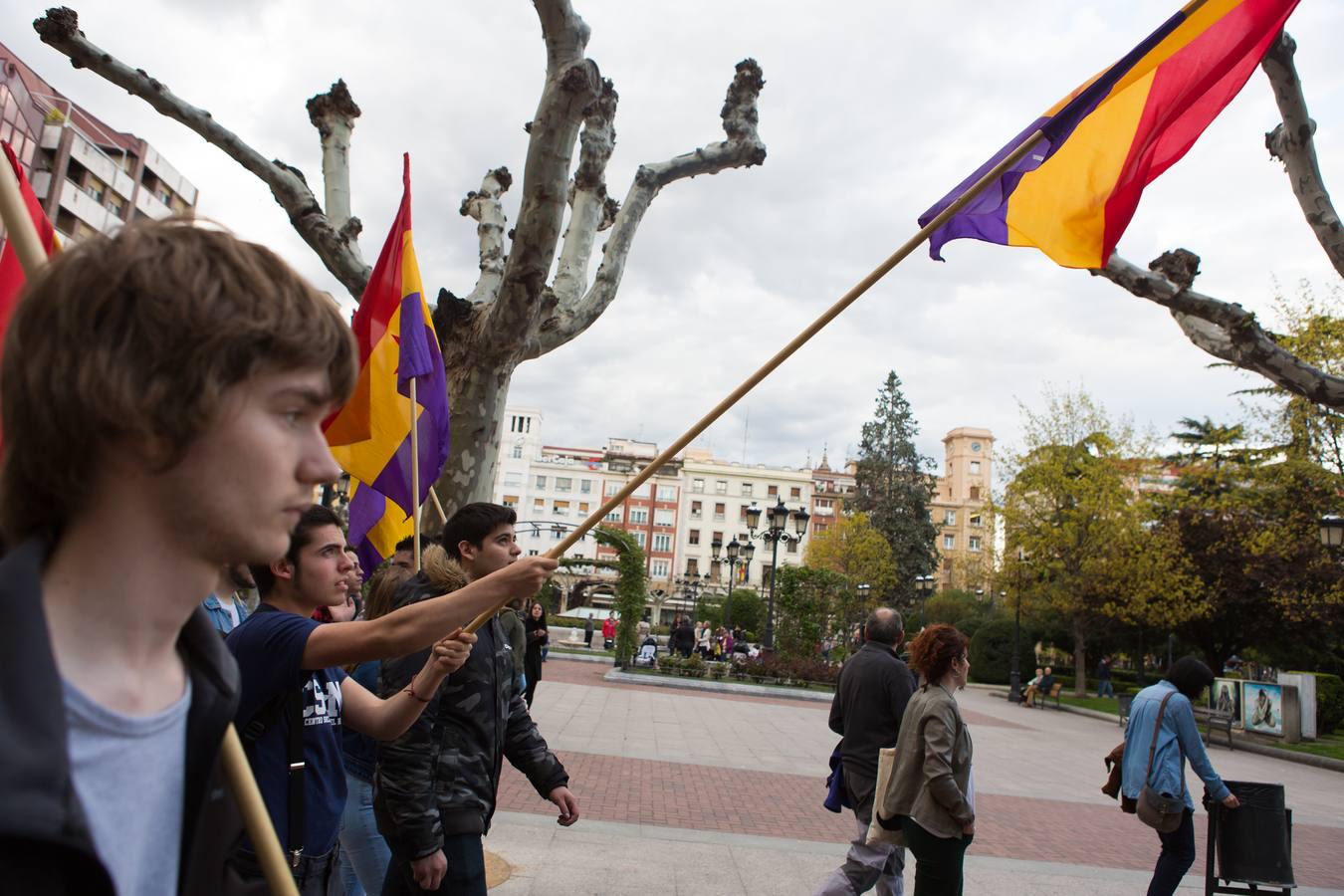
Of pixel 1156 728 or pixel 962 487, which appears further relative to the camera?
pixel 962 487

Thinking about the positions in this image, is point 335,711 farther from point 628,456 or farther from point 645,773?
point 628,456

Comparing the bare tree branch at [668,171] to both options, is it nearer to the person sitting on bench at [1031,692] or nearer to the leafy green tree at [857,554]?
the person sitting on bench at [1031,692]

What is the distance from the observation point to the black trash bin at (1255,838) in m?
5.95

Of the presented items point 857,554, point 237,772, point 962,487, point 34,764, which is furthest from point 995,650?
point 962,487

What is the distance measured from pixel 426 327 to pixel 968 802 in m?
3.59

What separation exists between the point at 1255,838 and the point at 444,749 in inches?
205

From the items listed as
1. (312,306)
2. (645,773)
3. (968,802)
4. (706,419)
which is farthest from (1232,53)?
(645,773)

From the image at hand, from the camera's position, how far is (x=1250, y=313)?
7.55 m

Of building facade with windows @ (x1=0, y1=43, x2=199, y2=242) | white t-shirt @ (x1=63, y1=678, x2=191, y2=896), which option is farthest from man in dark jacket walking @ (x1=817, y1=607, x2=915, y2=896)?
building facade with windows @ (x1=0, y1=43, x2=199, y2=242)

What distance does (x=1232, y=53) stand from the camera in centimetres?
388

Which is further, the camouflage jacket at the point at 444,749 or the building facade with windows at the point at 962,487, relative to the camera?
the building facade with windows at the point at 962,487

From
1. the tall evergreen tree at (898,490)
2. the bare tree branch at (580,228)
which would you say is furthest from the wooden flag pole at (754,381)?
the tall evergreen tree at (898,490)

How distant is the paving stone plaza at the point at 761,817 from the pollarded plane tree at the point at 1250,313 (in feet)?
12.6

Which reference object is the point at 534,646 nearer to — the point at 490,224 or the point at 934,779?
the point at 490,224
